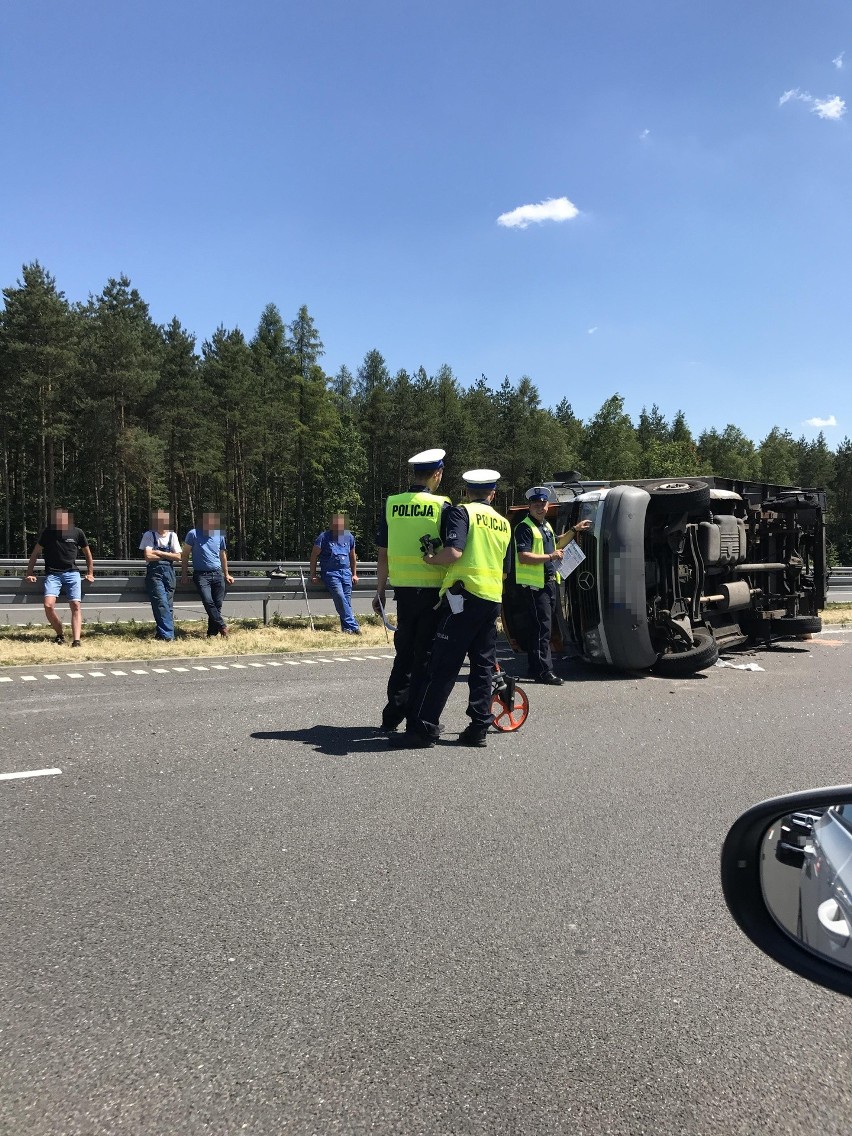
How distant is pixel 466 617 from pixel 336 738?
124cm

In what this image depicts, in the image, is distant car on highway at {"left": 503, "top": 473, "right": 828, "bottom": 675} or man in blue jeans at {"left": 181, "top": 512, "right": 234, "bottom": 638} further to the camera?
man in blue jeans at {"left": 181, "top": 512, "right": 234, "bottom": 638}

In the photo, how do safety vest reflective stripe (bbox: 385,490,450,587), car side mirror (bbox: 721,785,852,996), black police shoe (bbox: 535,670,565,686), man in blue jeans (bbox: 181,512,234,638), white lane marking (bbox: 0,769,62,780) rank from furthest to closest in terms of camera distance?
man in blue jeans (bbox: 181,512,234,638)
black police shoe (bbox: 535,670,565,686)
safety vest reflective stripe (bbox: 385,490,450,587)
white lane marking (bbox: 0,769,62,780)
car side mirror (bbox: 721,785,852,996)

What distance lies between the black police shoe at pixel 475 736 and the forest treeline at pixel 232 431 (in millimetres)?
34015

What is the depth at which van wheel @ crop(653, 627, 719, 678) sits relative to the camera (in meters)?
8.16

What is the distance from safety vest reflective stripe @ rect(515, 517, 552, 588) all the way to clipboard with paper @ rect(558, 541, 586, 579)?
0.87 ft

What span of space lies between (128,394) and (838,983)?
39.2 meters

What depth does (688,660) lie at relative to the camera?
8148mm

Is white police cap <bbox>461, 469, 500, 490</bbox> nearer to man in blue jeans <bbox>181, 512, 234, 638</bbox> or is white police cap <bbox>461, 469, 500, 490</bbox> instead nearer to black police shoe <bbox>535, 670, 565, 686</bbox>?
black police shoe <bbox>535, 670, 565, 686</bbox>

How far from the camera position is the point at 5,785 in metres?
4.51

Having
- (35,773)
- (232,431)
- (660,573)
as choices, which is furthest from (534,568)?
(232,431)

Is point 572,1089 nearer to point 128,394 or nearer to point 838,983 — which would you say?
point 838,983

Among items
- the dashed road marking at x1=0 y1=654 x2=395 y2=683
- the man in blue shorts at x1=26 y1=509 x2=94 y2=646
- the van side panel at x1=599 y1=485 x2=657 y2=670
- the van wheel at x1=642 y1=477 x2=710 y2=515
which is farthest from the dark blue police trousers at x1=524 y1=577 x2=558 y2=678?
the man in blue shorts at x1=26 y1=509 x2=94 y2=646

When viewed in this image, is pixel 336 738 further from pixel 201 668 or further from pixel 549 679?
pixel 201 668

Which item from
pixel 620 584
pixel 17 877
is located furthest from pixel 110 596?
pixel 17 877
